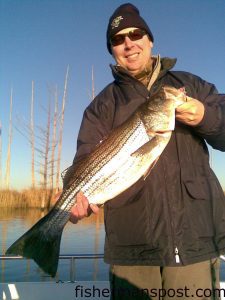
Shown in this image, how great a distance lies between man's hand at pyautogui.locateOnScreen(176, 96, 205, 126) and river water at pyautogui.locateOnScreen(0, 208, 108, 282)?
7042 mm

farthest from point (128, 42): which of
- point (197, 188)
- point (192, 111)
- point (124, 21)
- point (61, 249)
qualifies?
point (61, 249)

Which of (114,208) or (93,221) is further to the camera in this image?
(93,221)

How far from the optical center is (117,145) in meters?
3.35

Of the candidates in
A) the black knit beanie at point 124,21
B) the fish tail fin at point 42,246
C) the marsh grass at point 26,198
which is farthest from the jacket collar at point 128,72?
the marsh grass at point 26,198

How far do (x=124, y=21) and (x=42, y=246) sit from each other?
2448 millimetres

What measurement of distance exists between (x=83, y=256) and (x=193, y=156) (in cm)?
298

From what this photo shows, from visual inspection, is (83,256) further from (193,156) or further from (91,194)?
(193,156)

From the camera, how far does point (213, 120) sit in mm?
2893

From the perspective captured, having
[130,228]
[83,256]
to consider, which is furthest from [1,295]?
[130,228]

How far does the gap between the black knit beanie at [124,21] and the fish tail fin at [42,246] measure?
206 cm

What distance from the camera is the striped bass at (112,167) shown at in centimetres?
309

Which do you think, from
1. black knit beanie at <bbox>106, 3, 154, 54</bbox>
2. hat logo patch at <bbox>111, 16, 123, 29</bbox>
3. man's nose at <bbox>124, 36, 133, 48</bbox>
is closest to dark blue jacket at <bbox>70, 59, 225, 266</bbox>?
man's nose at <bbox>124, 36, 133, 48</bbox>

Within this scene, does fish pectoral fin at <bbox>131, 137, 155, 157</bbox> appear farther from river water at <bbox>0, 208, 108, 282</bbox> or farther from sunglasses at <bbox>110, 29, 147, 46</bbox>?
river water at <bbox>0, 208, 108, 282</bbox>

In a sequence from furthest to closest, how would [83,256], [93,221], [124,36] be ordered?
[93,221]
[83,256]
[124,36]
